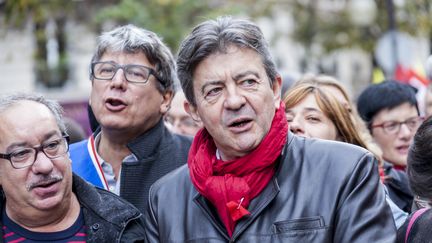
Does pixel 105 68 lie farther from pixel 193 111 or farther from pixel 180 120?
pixel 180 120

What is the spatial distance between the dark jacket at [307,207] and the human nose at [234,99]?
1.00 feet

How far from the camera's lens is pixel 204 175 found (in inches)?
140

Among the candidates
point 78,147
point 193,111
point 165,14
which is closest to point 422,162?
point 193,111

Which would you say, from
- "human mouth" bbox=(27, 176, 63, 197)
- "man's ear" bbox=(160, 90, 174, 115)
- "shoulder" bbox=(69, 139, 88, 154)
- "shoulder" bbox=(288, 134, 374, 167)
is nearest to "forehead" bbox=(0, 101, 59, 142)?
"human mouth" bbox=(27, 176, 63, 197)

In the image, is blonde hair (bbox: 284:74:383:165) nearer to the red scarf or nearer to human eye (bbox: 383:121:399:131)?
human eye (bbox: 383:121:399:131)

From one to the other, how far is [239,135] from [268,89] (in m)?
0.26

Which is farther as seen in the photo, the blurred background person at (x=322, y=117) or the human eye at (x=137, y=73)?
the blurred background person at (x=322, y=117)

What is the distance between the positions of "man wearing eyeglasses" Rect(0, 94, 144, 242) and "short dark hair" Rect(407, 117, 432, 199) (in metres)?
1.42

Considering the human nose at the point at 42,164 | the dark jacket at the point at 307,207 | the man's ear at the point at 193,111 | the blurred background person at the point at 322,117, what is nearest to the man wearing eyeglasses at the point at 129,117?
the blurred background person at the point at 322,117

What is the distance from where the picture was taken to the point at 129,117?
4.84 m

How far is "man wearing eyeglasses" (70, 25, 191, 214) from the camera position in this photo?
15.8 ft

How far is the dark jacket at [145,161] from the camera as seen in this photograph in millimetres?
4781

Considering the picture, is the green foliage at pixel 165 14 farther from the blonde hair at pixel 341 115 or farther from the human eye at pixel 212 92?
the human eye at pixel 212 92

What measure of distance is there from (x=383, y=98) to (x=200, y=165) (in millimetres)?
2904
